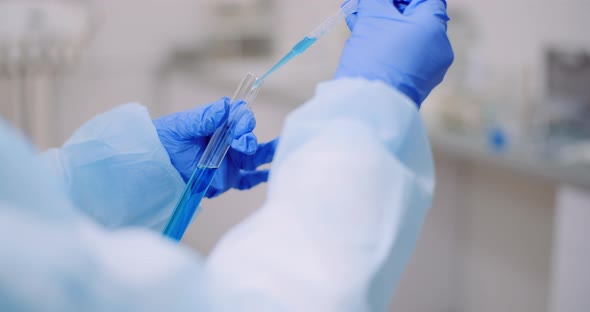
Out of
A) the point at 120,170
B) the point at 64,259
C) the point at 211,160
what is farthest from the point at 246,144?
the point at 64,259

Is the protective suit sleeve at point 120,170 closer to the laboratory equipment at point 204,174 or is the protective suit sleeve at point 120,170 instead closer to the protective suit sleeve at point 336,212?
the laboratory equipment at point 204,174

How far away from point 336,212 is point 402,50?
8.0 inches

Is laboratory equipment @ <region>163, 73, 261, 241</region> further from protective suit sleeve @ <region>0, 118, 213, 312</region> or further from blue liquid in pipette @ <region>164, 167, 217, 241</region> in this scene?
protective suit sleeve @ <region>0, 118, 213, 312</region>

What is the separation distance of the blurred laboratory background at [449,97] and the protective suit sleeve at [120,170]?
324mm

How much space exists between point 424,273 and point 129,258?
Result: 1.66 meters

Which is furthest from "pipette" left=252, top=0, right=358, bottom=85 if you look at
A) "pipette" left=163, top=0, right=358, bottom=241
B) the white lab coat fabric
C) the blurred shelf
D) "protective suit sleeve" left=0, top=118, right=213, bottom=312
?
the blurred shelf

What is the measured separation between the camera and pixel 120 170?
0.74m

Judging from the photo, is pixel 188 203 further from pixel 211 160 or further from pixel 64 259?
pixel 64 259

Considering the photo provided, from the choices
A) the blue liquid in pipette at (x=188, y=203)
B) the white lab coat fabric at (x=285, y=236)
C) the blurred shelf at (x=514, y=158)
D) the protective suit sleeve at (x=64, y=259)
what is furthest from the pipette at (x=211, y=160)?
the blurred shelf at (x=514, y=158)

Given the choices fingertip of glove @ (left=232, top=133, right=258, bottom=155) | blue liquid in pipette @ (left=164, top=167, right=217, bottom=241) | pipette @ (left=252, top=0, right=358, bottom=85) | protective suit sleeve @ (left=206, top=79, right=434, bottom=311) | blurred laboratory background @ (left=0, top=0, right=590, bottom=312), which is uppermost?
pipette @ (left=252, top=0, right=358, bottom=85)

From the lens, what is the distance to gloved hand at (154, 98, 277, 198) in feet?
2.52

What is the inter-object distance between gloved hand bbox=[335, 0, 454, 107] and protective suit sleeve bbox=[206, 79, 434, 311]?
41 mm

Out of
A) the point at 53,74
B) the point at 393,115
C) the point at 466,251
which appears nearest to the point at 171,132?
the point at 393,115

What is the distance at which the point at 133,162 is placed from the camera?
75 centimetres
